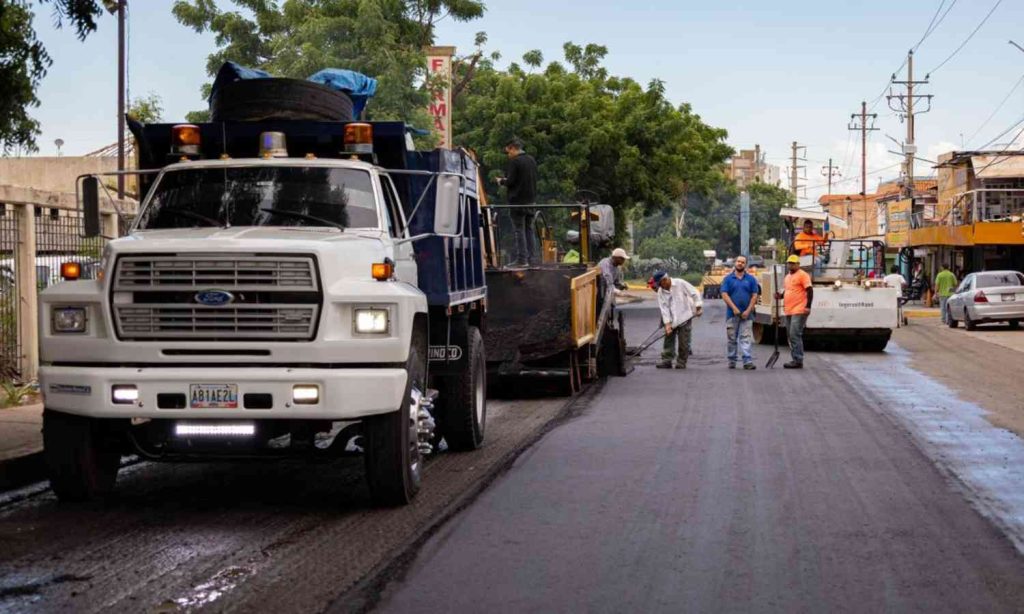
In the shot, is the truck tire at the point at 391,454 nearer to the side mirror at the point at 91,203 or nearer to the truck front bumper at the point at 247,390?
the truck front bumper at the point at 247,390

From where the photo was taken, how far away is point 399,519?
799 centimetres

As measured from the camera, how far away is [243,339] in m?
7.81

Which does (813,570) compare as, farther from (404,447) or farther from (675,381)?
(675,381)

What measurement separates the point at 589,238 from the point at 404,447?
10091 mm

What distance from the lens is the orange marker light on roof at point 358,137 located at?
9.30 m

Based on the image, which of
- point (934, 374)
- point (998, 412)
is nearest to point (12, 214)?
point (998, 412)

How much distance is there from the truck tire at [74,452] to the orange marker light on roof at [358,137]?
8.51 ft

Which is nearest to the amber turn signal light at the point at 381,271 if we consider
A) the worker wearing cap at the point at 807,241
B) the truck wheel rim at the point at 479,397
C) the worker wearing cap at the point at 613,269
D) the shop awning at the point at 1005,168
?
the truck wheel rim at the point at 479,397

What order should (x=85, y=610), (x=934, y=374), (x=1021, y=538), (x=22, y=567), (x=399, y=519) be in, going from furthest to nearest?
(x=934, y=374)
(x=399, y=519)
(x=1021, y=538)
(x=22, y=567)
(x=85, y=610)

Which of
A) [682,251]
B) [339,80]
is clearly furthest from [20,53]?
[682,251]

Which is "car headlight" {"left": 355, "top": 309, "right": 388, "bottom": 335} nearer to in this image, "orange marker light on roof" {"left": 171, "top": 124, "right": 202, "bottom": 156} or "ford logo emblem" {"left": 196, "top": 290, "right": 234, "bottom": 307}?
"ford logo emblem" {"left": 196, "top": 290, "right": 234, "bottom": 307}

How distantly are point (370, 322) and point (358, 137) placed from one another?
198 cm

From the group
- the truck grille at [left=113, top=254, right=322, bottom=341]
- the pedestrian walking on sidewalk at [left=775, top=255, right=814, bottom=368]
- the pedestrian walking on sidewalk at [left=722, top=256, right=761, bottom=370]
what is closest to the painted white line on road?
the pedestrian walking on sidewalk at [left=775, top=255, right=814, bottom=368]

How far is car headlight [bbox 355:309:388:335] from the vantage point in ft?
25.8
